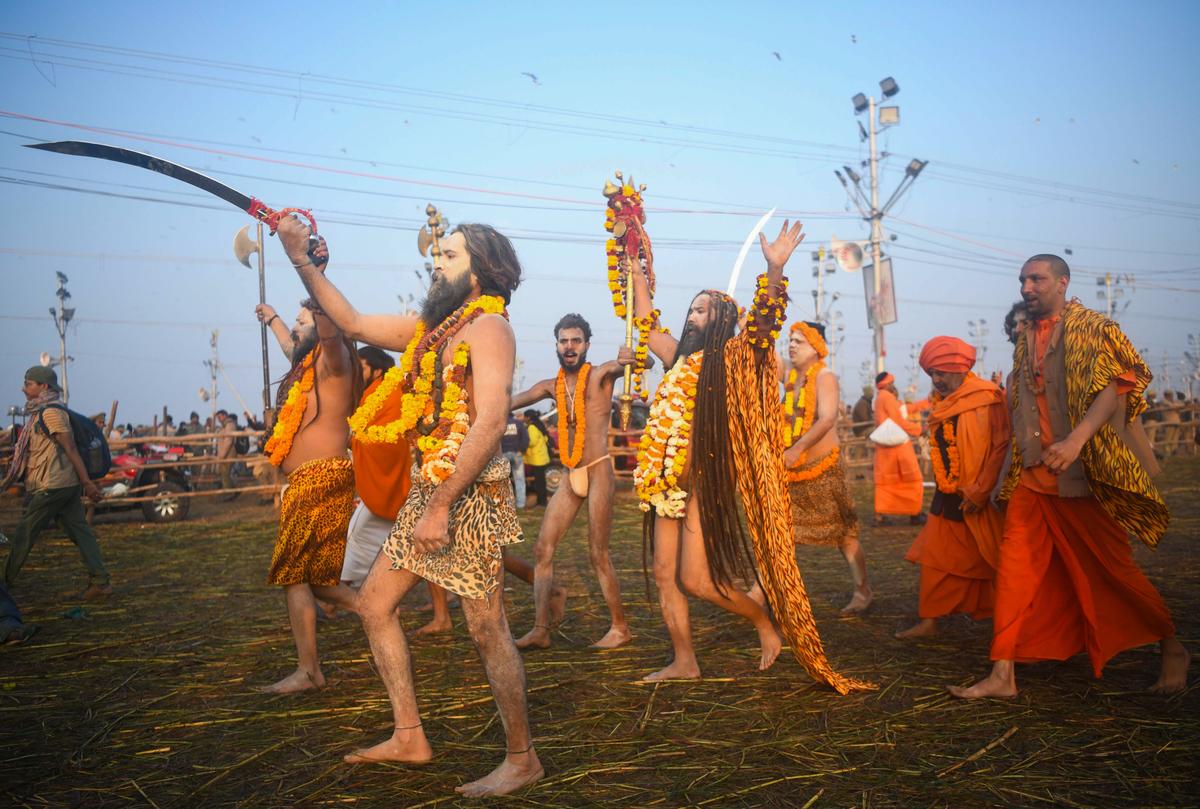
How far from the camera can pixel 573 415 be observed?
20.8ft

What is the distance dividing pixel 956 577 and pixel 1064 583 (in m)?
1.03

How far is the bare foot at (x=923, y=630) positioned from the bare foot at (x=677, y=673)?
1.68 meters

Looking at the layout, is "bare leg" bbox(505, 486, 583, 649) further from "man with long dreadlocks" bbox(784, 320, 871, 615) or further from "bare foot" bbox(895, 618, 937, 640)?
"bare foot" bbox(895, 618, 937, 640)

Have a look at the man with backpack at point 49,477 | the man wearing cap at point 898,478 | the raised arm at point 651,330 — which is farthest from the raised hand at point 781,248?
the man wearing cap at point 898,478

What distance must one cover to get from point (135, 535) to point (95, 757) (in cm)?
1072

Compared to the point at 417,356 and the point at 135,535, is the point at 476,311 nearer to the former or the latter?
the point at 417,356

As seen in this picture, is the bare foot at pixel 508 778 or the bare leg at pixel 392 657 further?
the bare leg at pixel 392 657

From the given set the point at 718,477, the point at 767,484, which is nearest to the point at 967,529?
the point at 767,484

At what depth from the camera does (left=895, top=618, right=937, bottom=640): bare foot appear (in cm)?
602

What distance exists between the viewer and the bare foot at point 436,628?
21.3ft

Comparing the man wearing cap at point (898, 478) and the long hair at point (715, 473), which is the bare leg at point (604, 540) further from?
the man wearing cap at point (898, 478)

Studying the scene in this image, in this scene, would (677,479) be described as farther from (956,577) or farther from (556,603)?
(956,577)

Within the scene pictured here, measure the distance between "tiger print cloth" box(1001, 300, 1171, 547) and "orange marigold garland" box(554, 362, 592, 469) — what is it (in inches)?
116

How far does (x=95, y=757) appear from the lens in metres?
4.03
